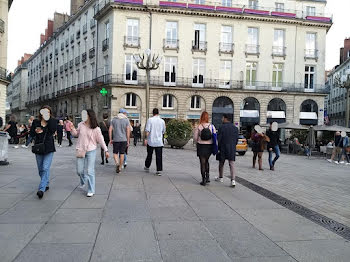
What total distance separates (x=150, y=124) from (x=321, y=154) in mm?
19034

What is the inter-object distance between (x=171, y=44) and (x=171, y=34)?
1.15 meters

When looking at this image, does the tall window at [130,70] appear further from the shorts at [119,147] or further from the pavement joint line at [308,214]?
the pavement joint line at [308,214]

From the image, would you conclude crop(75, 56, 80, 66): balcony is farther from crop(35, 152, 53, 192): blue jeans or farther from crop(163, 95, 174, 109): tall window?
crop(35, 152, 53, 192): blue jeans

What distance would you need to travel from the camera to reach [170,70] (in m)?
37.9

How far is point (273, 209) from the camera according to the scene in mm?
5910

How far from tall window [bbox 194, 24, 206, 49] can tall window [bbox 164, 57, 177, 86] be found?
317 centimetres

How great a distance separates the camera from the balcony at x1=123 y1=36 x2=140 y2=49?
37.3 meters

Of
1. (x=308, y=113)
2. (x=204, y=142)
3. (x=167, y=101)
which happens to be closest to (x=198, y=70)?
(x=167, y=101)

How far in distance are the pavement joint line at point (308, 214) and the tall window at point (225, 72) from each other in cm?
3145

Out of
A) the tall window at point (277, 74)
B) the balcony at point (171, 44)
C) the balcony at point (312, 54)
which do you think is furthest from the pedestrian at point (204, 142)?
the balcony at point (312, 54)

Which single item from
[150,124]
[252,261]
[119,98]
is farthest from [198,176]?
[119,98]

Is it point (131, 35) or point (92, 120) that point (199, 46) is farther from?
point (92, 120)

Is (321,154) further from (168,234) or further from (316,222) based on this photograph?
(168,234)

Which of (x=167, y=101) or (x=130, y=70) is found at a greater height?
(x=130, y=70)
